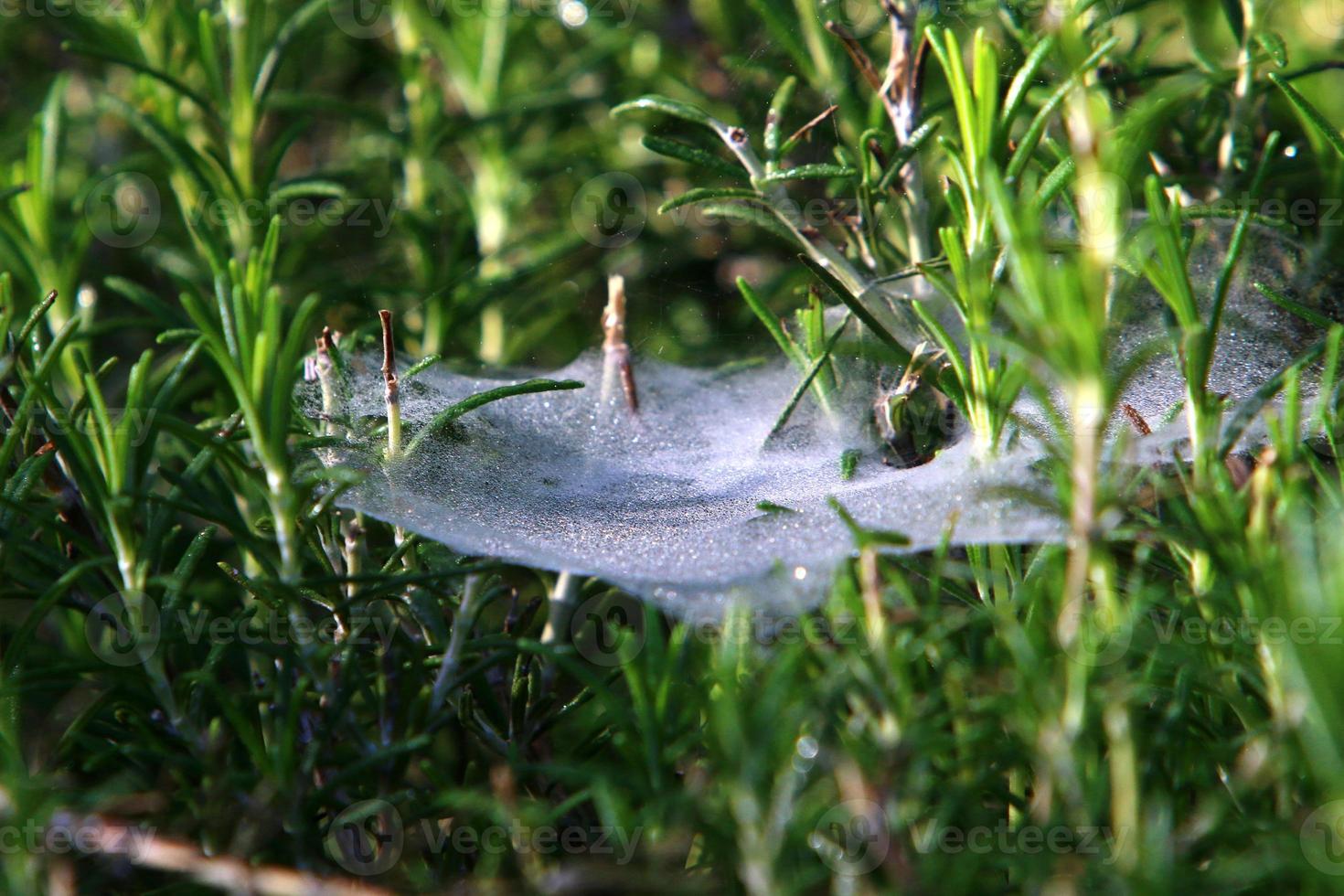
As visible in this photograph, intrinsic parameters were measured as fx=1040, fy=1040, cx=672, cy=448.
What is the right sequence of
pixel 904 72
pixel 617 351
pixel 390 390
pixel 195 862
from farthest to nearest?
pixel 617 351 < pixel 904 72 < pixel 390 390 < pixel 195 862

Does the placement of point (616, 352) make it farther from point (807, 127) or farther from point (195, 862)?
point (195, 862)

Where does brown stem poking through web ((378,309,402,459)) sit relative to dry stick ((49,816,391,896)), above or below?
above

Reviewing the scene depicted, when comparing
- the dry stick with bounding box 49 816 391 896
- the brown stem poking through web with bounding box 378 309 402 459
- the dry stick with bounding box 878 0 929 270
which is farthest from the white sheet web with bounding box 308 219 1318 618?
the dry stick with bounding box 49 816 391 896

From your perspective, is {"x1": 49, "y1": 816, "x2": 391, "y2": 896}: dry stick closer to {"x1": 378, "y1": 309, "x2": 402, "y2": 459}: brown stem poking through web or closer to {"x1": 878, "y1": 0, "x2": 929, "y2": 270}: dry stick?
{"x1": 378, "y1": 309, "x2": 402, "y2": 459}: brown stem poking through web

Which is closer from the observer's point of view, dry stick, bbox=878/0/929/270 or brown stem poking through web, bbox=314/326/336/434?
brown stem poking through web, bbox=314/326/336/434

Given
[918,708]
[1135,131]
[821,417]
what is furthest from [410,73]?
[918,708]

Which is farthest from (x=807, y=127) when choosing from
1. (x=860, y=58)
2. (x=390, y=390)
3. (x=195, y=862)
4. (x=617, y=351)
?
(x=195, y=862)

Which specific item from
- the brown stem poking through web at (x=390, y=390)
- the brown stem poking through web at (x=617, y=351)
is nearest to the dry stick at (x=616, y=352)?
the brown stem poking through web at (x=617, y=351)

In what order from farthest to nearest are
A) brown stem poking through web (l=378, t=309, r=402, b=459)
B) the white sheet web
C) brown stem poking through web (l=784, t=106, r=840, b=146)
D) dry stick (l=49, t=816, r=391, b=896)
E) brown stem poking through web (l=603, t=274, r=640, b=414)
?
1. brown stem poking through web (l=603, t=274, r=640, b=414)
2. brown stem poking through web (l=784, t=106, r=840, b=146)
3. brown stem poking through web (l=378, t=309, r=402, b=459)
4. the white sheet web
5. dry stick (l=49, t=816, r=391, b=896)

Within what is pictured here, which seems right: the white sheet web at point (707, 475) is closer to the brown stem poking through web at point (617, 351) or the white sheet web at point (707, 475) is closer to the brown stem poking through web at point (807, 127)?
the brown stem poking through web at point (617, 351)

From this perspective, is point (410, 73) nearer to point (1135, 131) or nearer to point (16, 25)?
point (16, 25)
